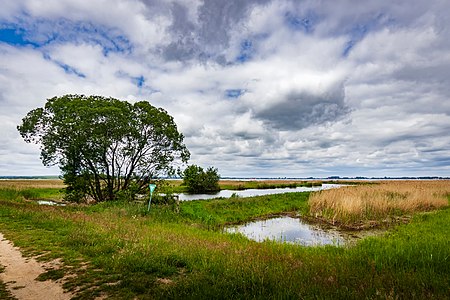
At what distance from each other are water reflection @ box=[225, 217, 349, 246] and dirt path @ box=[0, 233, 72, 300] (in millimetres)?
9044

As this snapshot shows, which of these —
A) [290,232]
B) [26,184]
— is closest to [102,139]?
[290,232]

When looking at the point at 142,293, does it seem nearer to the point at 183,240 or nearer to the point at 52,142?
the point at 183,240

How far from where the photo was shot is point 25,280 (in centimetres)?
661

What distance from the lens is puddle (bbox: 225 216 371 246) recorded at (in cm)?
1409

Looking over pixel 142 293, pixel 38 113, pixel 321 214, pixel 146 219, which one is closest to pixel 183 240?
pixel 142 293

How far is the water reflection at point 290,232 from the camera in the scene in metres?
14.2

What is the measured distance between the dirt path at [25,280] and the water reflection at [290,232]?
356 inches

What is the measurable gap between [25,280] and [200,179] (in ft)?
178

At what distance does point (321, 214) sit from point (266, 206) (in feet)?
→ 26.3

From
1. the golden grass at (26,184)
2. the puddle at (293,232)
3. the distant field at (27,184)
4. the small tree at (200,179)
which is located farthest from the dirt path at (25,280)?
the small tree at (200,179)

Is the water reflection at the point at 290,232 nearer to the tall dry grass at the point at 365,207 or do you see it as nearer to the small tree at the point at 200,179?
the tall dry grass at the point at 365,207

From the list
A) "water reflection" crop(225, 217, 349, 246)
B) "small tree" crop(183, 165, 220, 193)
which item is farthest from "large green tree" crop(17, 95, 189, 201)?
"small tree" crop(183, 165, 220, 193)

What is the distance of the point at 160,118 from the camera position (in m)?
27.6

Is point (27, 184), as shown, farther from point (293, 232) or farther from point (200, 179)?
point (293, 232)
